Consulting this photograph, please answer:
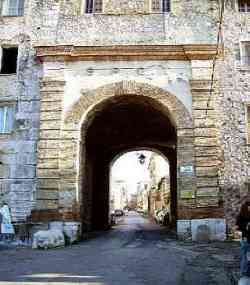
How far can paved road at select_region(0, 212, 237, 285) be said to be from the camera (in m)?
6.43

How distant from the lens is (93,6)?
14555mm

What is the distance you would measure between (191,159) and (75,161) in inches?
147

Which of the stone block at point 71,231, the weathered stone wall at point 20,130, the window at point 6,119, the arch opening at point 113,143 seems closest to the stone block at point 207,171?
the arch opening at point 113,143

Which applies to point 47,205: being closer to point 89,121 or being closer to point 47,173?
point 47,173

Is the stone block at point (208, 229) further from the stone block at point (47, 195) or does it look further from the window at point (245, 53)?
the window at point (245, 53)

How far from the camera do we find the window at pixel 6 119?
44.7 feet

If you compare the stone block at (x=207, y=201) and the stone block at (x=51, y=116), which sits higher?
the stone block at (x=51, y=116)

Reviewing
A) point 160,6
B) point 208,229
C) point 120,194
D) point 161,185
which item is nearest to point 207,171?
point 208,229

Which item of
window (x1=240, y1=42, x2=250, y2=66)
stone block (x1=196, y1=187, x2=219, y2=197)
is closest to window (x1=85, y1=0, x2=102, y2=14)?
window (x1=240, y1=42, x2=250, y2=66)

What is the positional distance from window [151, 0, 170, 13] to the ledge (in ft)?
6.19

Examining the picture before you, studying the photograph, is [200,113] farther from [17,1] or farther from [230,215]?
[17,1]

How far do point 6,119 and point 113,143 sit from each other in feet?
25.5

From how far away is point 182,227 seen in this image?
12219 mm

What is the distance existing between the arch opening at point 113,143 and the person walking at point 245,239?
27.7 feet
